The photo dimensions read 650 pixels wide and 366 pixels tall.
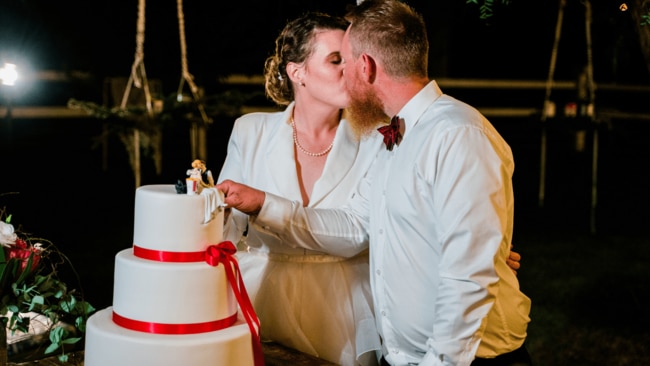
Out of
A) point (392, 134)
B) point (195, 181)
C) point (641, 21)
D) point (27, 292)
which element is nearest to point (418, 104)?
point (392, 134)

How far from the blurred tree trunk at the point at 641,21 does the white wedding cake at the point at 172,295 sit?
1.99 meters

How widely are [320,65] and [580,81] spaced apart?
31.3ft

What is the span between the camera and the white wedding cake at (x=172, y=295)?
230cm

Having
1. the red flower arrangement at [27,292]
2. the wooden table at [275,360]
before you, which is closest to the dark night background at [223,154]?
the wooden table at [275,360]

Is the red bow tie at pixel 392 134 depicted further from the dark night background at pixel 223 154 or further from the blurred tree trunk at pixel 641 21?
the dark night background at pixel 223 154

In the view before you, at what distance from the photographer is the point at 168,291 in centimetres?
233

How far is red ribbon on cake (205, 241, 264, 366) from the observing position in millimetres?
2385

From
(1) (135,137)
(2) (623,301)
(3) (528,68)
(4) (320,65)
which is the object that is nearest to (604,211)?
(2) (623,301)

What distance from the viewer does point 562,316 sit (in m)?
6.36

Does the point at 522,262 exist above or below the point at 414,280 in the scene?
below

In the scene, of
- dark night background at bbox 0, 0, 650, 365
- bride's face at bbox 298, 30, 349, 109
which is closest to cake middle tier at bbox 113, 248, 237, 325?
bride's face at bbox 298, 30, 349, 109

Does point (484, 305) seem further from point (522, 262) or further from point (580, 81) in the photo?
point (580, 81)

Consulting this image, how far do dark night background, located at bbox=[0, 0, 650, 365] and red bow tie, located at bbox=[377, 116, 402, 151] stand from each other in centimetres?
286

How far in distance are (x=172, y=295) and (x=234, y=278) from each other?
0.20 m
